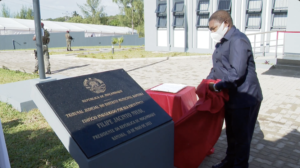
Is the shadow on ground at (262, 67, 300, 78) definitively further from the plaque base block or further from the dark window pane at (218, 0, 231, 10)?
the plaque base block

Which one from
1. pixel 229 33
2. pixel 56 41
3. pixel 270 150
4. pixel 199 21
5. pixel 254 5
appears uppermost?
pixel 254 5

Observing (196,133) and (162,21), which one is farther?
(162,21)

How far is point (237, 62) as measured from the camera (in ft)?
8.39

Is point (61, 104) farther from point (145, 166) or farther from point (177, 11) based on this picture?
point (177, 11)

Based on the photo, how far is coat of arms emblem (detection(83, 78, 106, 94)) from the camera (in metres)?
2.58

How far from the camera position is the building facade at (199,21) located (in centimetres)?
1518

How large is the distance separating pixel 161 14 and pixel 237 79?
18.8 meters

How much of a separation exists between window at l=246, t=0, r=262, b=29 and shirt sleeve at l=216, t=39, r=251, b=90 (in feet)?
47.6

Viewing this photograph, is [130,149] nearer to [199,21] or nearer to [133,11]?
[199,21]

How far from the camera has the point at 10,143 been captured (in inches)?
155

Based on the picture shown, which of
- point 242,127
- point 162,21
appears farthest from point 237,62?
point 162,21

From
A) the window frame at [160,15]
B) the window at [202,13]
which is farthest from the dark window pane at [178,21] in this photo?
the window at [202,13]

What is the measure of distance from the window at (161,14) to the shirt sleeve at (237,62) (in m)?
18.4

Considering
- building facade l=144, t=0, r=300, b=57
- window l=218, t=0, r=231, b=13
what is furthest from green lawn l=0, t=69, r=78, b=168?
window l=218, t=0, r=231, b=13
